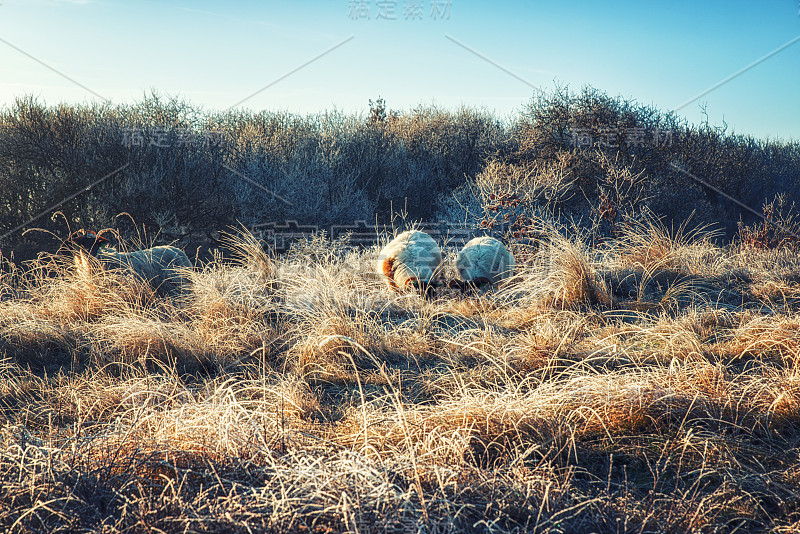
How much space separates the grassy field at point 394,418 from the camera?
6.23 feet

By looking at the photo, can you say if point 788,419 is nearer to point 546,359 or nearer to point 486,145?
point 546,359

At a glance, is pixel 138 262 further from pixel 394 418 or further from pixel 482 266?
pixel 394 418

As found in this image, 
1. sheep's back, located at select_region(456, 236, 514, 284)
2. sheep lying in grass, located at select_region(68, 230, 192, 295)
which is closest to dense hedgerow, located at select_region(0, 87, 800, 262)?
sheep's back, located at select_region(456, 236, 514, 284)

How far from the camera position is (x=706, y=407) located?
274 centimetres

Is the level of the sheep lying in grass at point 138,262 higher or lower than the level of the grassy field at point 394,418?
higher

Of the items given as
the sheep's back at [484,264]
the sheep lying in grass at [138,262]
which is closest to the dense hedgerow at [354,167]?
the sheep's back at [484,264]

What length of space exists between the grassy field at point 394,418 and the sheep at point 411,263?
0.61 meters

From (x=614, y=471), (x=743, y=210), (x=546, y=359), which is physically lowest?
(x=614, y=471)

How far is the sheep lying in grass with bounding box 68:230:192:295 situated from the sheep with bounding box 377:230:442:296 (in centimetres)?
224

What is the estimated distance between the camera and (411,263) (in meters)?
5.75

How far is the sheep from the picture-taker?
5664mm

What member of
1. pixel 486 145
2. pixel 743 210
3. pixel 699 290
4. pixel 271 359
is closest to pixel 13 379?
pixel 271 359

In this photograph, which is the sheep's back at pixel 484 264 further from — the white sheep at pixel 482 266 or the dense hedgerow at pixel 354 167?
the dense hedgerow at pixel 354 167

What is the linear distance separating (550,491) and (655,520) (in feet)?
1.20
